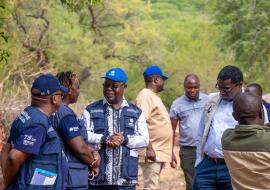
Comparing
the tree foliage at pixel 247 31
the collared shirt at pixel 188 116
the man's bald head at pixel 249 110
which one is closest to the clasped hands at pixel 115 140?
the man's bald head at pixel 249 110

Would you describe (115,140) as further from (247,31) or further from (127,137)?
(247,31)

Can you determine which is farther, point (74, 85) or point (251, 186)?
point (74, 85)

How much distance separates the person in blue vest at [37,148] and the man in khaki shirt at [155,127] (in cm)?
285

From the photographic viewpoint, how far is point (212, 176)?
6.12 metres

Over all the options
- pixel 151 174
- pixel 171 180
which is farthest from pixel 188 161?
pixel 171 180

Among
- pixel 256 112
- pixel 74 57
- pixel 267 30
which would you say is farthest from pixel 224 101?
pixel 74 57

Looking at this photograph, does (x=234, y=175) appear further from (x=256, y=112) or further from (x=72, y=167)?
(x=72, y=167)

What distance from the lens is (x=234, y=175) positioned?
4.54 metres

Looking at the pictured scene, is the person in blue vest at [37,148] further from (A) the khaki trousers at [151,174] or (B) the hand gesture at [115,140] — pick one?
(A) the khaki trousers at [151,174]

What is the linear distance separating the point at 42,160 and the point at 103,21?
2701cm

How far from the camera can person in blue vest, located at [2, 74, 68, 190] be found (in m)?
4.70

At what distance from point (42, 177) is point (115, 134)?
1.62 metres

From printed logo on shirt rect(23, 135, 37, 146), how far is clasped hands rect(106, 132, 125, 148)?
5.44ft

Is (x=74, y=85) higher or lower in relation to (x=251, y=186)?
higher
